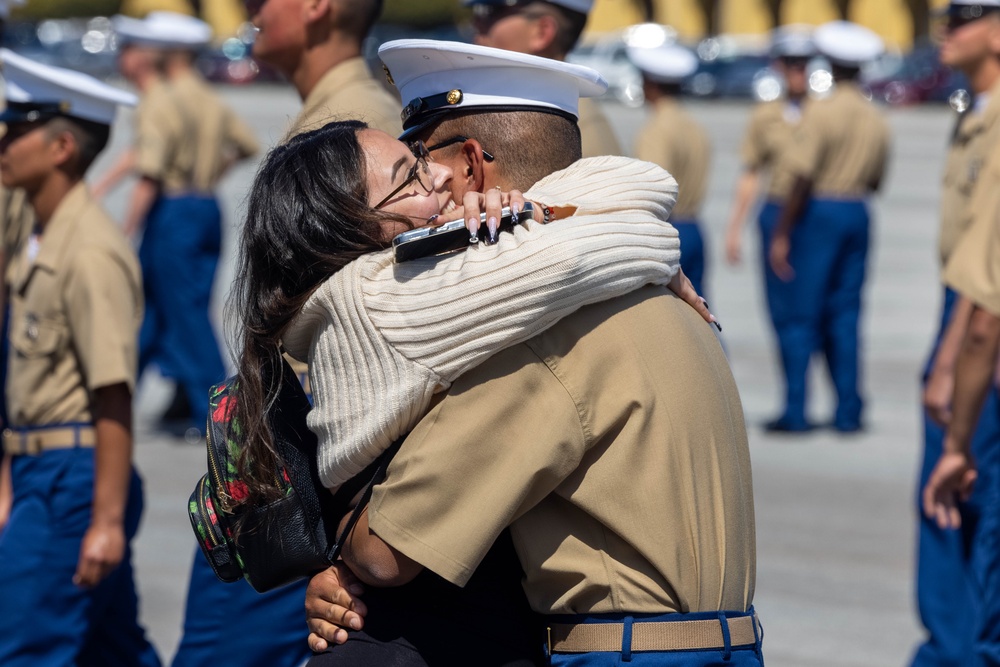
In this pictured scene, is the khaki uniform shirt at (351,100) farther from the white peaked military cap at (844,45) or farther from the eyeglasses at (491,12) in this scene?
the white peaked military cap at (844,45)

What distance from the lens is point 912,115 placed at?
1091 inches

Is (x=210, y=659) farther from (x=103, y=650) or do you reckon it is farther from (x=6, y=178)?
(x=6, y=178)

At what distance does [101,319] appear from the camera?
382 cm

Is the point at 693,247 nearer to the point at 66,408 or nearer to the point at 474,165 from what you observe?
the point at 66,408

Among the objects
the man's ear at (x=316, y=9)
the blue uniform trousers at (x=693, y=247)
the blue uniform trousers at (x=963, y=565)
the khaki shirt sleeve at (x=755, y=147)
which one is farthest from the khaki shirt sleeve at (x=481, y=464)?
the khaki shirt sleeve at (x=755, y=147)

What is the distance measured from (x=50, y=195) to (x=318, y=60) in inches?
36.6

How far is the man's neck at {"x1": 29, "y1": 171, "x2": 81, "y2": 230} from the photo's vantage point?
13.6 feet

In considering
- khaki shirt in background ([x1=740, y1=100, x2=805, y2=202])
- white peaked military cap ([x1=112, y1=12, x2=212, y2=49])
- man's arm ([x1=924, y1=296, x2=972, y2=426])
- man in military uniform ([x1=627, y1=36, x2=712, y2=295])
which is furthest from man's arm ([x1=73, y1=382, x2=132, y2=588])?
khaki shirt in background ([x1=740, y1=100, x2=805, y2=202])

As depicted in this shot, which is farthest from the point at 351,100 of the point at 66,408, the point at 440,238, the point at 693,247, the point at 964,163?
the point at 693,247

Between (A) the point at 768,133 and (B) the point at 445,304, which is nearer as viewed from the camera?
(B) the point at 445,304

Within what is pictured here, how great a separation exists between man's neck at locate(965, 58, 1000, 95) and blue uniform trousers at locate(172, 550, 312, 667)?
10.3 ft

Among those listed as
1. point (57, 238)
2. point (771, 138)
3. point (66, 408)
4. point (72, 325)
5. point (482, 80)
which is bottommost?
point (771, 138)

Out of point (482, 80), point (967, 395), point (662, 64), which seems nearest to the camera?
point (482, 80)

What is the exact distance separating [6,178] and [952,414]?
2.86 metres
